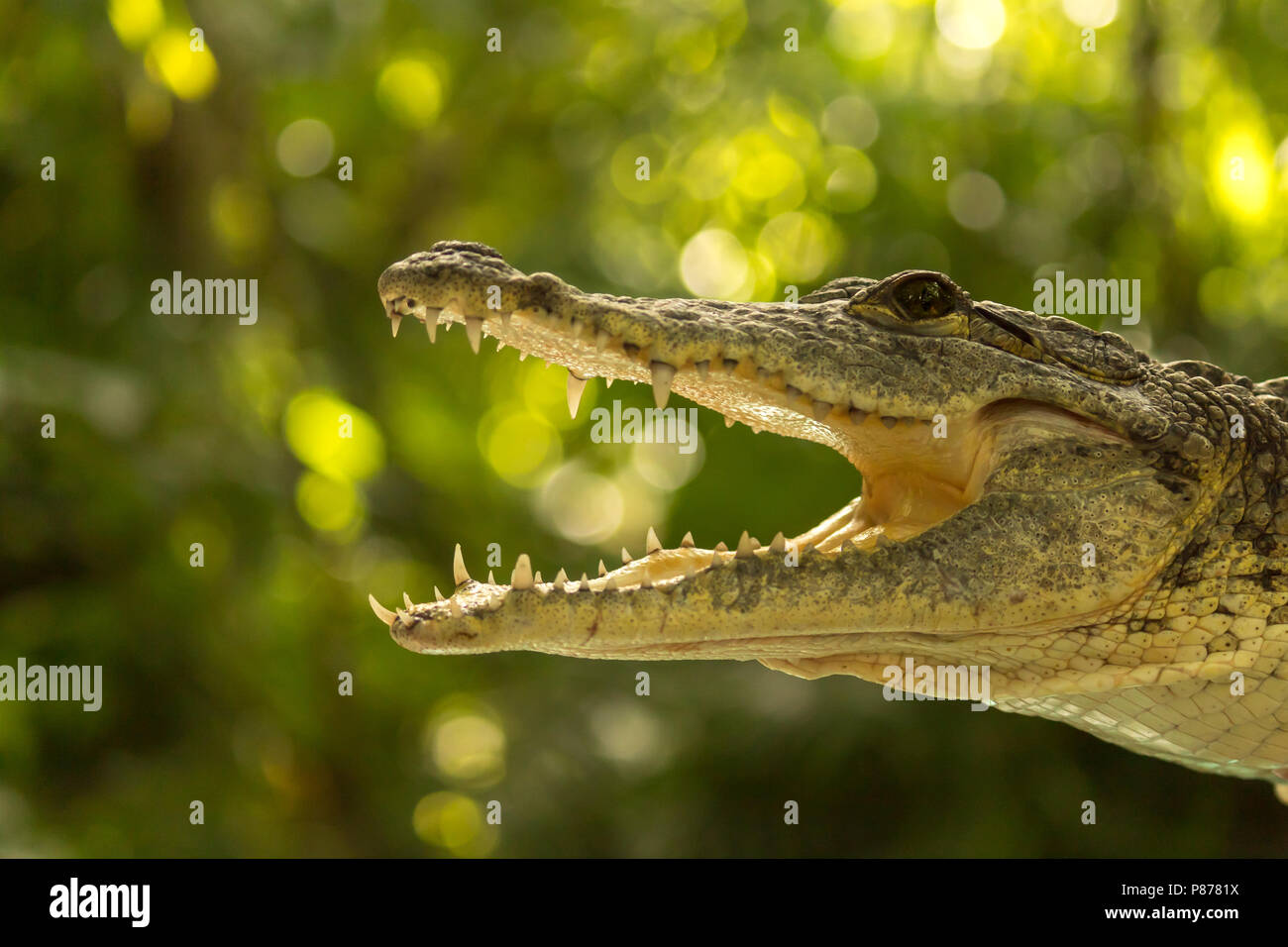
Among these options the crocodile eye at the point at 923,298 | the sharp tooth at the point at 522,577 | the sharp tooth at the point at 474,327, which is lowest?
the sharp tooth at the point at 522,577

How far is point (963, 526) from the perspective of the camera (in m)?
1.52

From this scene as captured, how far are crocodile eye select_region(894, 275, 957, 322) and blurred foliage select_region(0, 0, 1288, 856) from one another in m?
2.58

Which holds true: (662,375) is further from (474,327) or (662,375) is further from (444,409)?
(444,409)

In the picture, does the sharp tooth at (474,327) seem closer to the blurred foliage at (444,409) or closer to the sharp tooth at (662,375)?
the sharp tooth at (662,375)

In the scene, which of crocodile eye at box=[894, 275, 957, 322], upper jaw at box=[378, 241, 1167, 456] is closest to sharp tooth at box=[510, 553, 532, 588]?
upper jaw at box=[378, 241, 1167, 456]

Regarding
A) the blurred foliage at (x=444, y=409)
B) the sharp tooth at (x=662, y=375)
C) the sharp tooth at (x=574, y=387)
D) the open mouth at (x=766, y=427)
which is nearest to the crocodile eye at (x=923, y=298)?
the open mouth at (x=766, y=427)

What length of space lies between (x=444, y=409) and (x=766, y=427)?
3343mm

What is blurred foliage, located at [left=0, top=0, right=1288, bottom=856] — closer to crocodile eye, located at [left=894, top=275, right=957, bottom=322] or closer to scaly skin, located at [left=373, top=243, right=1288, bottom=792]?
scaly skin, located at [left=373, top=243, right=1288, bottom=792]

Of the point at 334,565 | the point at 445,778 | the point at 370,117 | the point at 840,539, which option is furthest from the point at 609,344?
the point at 370,117

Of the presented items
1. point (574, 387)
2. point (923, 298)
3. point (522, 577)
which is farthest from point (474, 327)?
point (923, 298)

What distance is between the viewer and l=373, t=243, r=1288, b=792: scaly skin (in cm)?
144

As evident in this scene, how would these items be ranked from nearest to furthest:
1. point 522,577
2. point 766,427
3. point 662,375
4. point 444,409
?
point 522,577
point 662,375
point 766,427
point 444,409

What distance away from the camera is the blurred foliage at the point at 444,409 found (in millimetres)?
4172

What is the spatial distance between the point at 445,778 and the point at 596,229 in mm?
2835
